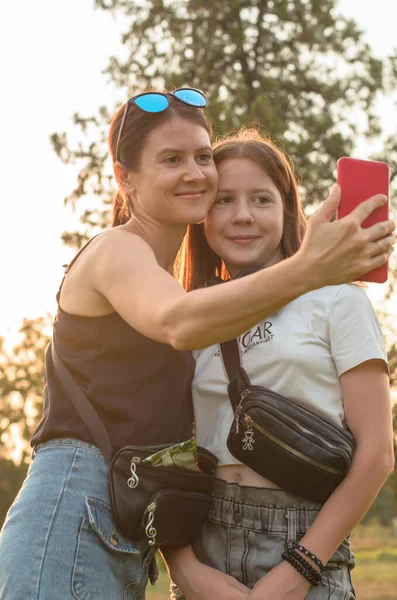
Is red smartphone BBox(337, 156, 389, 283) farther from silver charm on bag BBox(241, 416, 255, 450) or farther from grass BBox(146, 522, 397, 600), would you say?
grass BBox(146, 522, 397, 600)

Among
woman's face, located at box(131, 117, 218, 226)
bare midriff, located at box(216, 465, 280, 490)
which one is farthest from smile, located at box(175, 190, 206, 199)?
bare midriff, located at box(216, 465, 280, 490)

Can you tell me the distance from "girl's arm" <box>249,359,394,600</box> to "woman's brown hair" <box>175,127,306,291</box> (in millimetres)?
721

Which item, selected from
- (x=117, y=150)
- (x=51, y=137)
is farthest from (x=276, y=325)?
(x=51, y=137)

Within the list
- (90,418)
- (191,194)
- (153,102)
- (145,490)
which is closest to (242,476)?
(145,490)

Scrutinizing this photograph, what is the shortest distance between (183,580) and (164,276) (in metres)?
1.20

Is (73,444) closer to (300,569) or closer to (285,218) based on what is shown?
(300,569)

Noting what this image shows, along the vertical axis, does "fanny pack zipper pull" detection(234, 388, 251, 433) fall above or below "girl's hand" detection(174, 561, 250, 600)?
above

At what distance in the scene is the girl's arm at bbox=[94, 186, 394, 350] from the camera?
2.24 metres

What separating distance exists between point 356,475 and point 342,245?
1.04 metres

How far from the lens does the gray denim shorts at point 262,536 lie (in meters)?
3.02

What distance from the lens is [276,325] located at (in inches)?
125

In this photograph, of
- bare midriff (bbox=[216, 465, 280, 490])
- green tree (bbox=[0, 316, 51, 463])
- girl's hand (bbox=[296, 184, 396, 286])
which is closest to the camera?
girl's hand (bbox=[296, 184, 396, 286])

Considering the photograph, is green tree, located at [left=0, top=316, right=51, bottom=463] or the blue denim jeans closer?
the blue denim jeans

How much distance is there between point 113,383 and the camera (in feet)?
9.56
